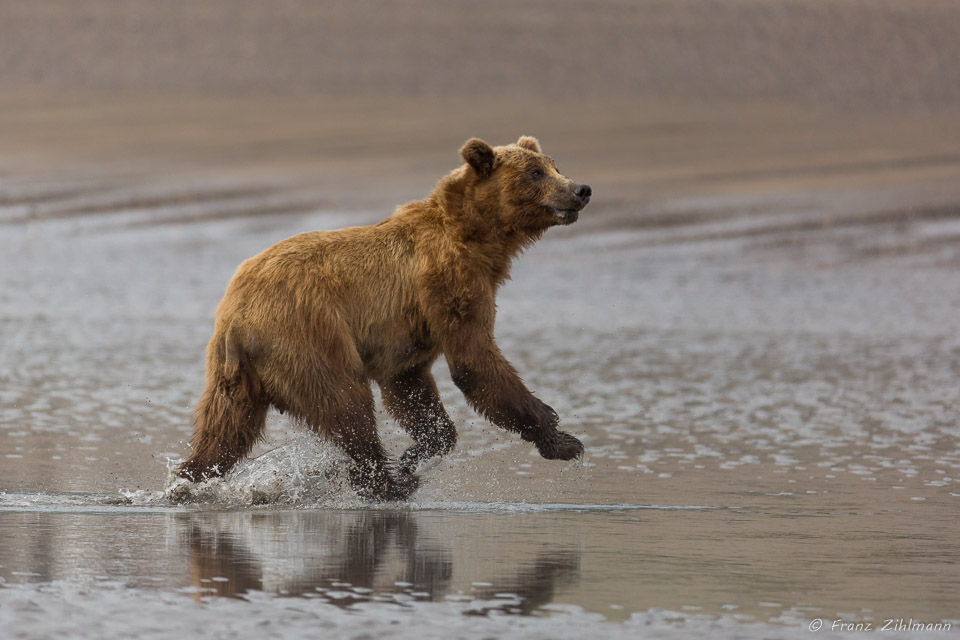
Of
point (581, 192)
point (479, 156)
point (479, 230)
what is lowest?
point (479, 230)

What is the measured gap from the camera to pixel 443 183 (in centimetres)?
692

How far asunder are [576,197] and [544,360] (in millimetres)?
5254

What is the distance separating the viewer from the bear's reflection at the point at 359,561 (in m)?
4.91

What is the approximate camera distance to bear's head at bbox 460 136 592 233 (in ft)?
22.4

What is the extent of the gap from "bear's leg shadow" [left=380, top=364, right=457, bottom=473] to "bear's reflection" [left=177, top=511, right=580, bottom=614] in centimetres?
65

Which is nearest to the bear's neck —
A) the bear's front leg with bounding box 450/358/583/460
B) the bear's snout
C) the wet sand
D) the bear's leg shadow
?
the bear's snout

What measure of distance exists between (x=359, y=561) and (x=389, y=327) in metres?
1.42

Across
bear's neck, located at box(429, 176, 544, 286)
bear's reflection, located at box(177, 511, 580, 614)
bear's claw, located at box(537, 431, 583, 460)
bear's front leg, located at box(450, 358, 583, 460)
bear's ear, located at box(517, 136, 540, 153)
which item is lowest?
bear's reflection, located at box(177, 511, 580, 614)

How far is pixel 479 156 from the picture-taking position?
6.82m

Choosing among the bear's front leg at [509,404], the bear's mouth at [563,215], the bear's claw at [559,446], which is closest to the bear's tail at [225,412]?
the bear's front leg at [509,404]

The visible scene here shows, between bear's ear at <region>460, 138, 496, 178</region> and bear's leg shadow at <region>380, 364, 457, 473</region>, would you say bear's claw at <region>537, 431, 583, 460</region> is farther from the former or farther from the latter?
bear's ear at <region>460, 138, 496, 178</region>

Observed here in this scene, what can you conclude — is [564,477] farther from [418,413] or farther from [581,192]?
[581,192]

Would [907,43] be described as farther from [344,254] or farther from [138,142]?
[344,254]

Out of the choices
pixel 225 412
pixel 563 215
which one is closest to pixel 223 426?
pixel 225 412
